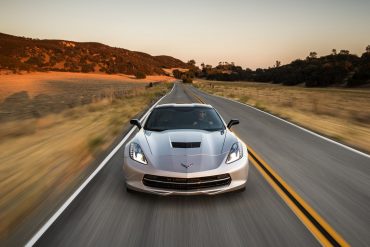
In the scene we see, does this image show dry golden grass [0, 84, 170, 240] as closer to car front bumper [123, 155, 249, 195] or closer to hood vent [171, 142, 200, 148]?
car front bumper [123, 155, 249, 195]

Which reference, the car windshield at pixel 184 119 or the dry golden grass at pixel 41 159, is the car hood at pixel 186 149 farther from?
the dry golden grass at pixel 41 159

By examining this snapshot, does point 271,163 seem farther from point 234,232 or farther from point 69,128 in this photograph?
point 69,128

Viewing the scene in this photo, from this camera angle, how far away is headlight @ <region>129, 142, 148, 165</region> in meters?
5.72

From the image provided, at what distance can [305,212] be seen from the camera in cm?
519

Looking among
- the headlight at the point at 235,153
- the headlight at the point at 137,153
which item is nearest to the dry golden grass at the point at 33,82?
the headlight at the point at 137,153

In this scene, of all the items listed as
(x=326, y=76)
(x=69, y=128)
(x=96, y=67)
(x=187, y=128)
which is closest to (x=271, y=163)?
(x=187, y=128)

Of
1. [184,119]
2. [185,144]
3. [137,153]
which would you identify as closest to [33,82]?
[184,119]

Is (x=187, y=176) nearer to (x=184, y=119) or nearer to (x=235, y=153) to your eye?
(x=235, y=153)

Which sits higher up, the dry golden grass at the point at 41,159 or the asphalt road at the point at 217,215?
the asphalt road at the point at 217,215

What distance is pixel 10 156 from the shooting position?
9781 millimetres

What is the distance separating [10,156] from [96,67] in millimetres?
130741

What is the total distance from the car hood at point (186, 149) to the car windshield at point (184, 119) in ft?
1.19

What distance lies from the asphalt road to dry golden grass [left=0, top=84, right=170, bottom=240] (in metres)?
0.75

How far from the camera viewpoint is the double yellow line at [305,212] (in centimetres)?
434
